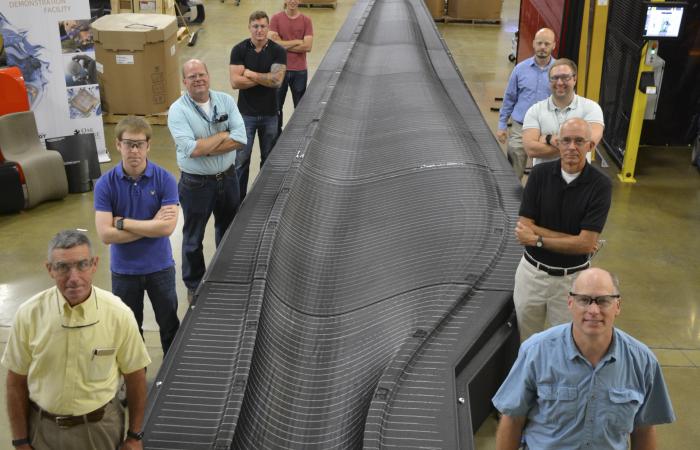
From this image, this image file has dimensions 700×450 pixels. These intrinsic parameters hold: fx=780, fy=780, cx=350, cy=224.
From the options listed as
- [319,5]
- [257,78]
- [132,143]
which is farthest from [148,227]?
[319,5]

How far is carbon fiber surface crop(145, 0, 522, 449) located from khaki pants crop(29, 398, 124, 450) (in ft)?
0.53

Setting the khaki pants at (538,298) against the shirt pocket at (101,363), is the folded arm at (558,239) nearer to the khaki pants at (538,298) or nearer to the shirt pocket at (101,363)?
the khaki pants at (538,298)

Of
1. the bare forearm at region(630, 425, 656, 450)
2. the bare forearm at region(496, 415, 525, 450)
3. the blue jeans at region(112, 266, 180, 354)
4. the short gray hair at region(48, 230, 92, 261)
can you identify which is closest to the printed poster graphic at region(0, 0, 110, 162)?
the blue jeans at region(112, 266, 180, 354)

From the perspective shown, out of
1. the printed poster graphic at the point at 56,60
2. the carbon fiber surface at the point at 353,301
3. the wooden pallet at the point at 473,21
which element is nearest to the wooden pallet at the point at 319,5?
the wooden pallet at the point at 473,21

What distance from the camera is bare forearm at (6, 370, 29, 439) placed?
2.67 m

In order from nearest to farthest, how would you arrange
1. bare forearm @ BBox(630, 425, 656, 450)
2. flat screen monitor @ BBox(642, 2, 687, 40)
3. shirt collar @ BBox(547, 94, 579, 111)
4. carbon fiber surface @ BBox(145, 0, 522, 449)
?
bare forearm @ BBox(630, 425, 656, 450) < carbon fiber surface @ BBox(145, 0, 522, 449) < shirt collar @ BBox(547, 94, 579, 111) < flat screen monitor @ BBox(642, 2, 687, 40)

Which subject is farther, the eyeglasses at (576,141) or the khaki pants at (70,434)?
the eyeglasses at (576,141)

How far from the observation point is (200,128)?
4.51 m

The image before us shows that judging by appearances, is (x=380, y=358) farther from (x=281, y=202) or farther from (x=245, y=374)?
(x=281, y=202)

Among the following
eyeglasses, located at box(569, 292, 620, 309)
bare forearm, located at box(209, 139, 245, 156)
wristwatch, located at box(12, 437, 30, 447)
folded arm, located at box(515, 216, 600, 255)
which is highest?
eyeglasses, located at box(569, 292, 620, 309)

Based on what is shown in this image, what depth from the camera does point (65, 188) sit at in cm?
665

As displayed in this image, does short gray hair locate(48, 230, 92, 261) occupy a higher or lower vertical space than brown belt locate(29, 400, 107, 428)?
higher

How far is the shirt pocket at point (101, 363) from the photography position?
2.65 metres

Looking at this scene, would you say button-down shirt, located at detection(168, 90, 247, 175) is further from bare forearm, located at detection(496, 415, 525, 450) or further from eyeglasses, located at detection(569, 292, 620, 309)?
eyeglasses, located at detection(569, 292, 620, 309)
